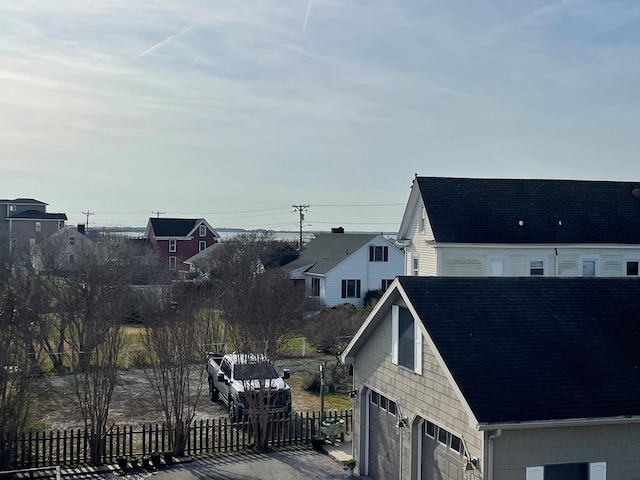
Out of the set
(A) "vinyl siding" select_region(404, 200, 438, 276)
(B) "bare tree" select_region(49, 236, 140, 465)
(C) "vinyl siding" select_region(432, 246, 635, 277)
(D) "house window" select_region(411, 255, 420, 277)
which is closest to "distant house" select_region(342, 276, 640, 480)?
(B) "bare tree" select_region(49, 236, 140, 465)

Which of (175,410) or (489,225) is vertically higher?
(489,225)

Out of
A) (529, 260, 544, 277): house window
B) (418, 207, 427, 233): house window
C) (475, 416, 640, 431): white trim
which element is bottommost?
(475, 416, 640, 431): white trim

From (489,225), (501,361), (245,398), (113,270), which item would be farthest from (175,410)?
(113,270)

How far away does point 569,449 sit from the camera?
12055mm

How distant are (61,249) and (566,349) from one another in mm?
50689

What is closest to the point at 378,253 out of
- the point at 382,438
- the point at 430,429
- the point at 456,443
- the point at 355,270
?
the point at 355,270

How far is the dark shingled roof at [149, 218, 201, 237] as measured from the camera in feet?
264

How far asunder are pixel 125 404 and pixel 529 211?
1985 centimetres

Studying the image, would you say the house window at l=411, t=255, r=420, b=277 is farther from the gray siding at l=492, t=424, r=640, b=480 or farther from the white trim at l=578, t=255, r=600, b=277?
the gray siding at l=492, t=424, r=640, b=480

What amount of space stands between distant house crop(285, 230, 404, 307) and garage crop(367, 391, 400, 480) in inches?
1351

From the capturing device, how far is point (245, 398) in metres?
21.0

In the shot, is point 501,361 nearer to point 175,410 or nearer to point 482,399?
point 482,399

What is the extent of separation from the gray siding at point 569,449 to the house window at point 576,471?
0.32ft

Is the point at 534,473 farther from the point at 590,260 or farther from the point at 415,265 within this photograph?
the point at 590,260
